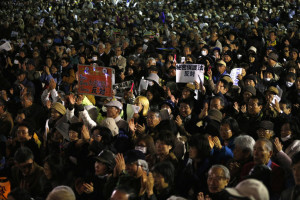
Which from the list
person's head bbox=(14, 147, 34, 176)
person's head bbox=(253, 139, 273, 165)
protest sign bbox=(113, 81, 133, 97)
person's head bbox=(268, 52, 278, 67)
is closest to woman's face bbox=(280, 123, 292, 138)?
person's head bbox=(253, 139, 273, 165)

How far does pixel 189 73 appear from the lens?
24.4 feet

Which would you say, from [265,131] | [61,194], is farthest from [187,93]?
[61,194]

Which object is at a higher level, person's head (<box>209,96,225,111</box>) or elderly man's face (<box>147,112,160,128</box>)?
person's head (<box>209,96,225,111</box>)

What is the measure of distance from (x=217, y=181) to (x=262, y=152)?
623 millimetres

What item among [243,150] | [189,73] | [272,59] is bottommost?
[243,150]

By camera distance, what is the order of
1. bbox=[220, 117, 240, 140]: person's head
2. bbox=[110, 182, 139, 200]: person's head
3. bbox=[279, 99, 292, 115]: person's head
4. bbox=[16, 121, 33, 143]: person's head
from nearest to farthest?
1. bbox=[110, 182, 139, 200]: person's head
2. bbox=[220, 117, 240, 140]: person's head
3. bbox=[16, 121, 33, 143]: person's head
4. bbox=[279, 99, 292, 115]: person's head

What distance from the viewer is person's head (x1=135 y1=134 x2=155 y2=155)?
179 inches

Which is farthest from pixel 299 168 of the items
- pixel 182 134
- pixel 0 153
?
pixel 0 153

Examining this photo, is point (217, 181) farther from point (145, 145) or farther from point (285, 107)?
point (285, 107)

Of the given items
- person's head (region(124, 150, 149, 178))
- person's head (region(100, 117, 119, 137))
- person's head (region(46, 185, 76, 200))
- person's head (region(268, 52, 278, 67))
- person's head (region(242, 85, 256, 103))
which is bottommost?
person's head (region(100, 117, 119, 137))

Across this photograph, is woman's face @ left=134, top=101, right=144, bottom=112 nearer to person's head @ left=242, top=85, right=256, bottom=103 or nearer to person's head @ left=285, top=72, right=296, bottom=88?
person's head @ left=242, top=85, right=256, bottom=103

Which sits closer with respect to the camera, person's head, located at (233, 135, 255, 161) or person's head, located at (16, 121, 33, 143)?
person's head, located at (233, 135, 255, 161)

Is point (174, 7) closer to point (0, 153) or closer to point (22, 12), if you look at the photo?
point (22, 12)

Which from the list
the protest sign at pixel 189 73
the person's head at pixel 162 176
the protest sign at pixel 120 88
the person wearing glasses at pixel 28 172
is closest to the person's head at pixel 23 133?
the person wearing glasses at pixel 28 172
